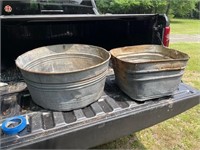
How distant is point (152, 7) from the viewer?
24031mm

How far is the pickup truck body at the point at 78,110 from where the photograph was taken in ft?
4.91

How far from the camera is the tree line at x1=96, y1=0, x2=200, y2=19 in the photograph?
734 inches

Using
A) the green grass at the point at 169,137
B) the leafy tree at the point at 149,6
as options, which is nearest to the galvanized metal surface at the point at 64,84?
the green grass at the point at 169,137

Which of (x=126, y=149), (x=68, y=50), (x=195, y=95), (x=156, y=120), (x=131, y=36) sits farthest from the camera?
(x=131, y=36)

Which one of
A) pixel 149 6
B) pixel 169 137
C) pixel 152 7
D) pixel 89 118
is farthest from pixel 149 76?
pixel 152 7

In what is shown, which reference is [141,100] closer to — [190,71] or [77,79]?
[77,79]

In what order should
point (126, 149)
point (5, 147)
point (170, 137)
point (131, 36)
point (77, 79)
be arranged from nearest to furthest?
point (5, 147), point (77, 79), point (126, 149), point (170, 137), point (131, 36)

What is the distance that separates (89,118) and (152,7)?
80.8ft

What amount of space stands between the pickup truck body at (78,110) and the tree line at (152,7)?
13.9m

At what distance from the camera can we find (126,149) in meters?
2.52

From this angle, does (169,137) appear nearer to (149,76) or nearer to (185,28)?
(149,76)

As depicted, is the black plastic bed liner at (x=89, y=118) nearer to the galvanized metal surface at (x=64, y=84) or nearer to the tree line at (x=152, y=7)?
the galvanized metal surface at (x=64, y=84)

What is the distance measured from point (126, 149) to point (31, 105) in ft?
4.30

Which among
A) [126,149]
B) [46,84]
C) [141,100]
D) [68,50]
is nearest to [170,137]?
[126,149]
